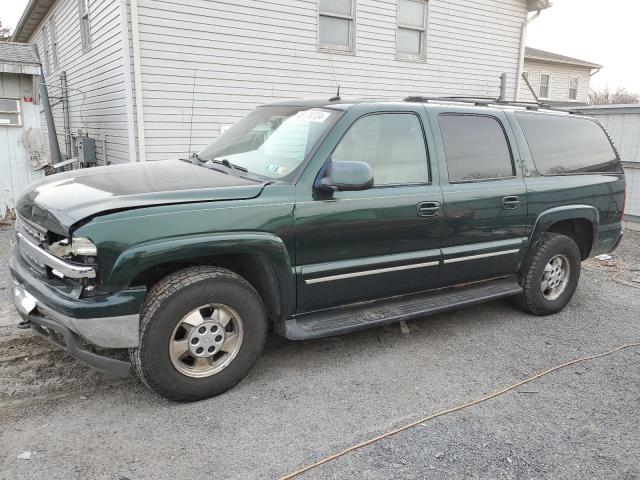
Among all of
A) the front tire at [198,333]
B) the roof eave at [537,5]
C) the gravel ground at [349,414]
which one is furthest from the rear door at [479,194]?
the roof eave at [537,5]

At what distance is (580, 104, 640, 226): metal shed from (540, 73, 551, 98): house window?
15.3m

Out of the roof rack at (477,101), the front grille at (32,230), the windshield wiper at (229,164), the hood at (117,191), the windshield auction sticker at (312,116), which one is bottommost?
the front grille at (32,230)

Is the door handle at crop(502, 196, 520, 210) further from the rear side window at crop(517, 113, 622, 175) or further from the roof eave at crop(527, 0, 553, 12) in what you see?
the roof eave at crop(527, 0, 553, 12)

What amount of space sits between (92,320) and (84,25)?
9.84 meters

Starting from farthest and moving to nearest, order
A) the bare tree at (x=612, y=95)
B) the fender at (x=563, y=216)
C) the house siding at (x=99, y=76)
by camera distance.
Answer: the bare tree at (x=612, y=95) → the house siding at (x=99, y=76) → the fender at (x=563, y=216)

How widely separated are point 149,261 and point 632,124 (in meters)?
9.70

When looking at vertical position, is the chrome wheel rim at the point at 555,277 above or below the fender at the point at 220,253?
below

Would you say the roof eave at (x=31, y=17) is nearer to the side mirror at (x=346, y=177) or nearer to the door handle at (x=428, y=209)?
the side mirror at (x=346, y=177)

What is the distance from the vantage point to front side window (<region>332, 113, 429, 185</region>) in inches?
147

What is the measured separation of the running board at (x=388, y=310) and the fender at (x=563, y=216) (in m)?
0.53

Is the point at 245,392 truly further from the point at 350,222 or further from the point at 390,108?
the point at 390,108

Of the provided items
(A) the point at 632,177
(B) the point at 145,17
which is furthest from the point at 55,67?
(A) the point at 632,177

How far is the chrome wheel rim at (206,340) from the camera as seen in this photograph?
10.3 ft

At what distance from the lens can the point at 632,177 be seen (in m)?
9.70
